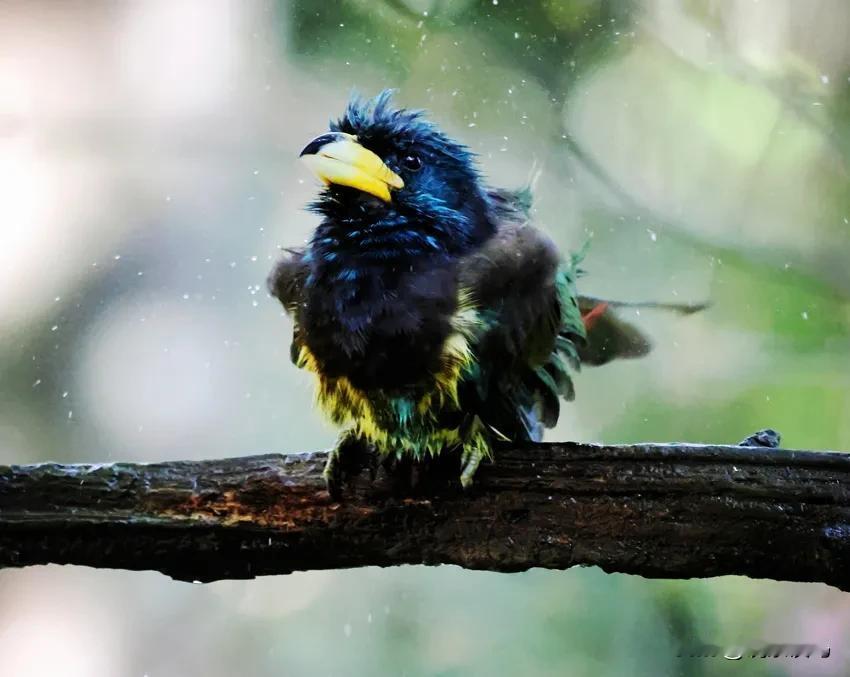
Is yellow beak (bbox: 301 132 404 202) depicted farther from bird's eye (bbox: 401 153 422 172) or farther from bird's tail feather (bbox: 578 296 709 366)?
bird's tail feather (bbox: 578 296 709 366)

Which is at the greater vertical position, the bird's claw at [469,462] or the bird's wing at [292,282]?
the bird's wing at [292,282]

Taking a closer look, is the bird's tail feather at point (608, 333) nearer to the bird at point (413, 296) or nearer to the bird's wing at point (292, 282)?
the bird at point (413, 296)

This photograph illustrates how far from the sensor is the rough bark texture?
3.96 ft

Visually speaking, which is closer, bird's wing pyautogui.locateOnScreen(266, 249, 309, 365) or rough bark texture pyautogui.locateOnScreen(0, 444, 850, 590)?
rough bark texture pyautogui.locateOnScreen(0, 444, 850, 590)

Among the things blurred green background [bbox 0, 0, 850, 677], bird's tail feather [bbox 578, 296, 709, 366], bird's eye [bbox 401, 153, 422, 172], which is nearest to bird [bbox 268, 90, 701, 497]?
bird's eye [bbox 401, 153, 422, 172]

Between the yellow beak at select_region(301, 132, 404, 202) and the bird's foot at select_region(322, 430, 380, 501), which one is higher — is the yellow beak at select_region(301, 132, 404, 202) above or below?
above

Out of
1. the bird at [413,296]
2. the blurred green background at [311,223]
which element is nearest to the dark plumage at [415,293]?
the bird at [413,296]

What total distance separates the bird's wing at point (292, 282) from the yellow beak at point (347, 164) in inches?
6.1

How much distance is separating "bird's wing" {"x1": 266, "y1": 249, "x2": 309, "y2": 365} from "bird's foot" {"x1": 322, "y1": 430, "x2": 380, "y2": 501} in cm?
17

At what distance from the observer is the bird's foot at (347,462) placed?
4.11 feet

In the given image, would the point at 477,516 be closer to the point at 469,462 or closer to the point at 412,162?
the point at 469,462

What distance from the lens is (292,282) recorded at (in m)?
1.35

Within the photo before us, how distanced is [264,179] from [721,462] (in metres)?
1.04

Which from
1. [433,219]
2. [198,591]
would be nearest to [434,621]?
[198,591]
